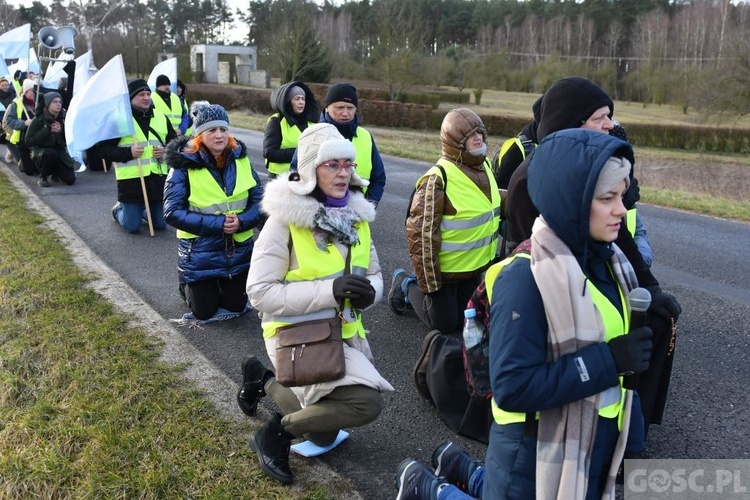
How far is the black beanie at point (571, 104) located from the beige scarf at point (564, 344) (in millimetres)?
1939

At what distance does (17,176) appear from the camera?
517 inches

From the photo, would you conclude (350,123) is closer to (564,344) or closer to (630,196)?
(630,196)

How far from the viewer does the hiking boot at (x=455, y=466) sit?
10.1ft

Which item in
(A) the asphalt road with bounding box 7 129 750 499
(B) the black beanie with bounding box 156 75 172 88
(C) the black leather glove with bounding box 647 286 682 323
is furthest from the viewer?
(B) the black beanie with bounding box 156 75 172 88

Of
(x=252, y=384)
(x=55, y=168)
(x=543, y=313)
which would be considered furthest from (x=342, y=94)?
(x=55, y=168)

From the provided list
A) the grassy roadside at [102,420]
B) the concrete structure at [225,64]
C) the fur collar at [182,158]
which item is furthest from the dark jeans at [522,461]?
the concrete structure at [225,64]

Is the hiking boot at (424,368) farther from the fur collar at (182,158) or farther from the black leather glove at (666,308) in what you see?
the fur collar at (182,158)

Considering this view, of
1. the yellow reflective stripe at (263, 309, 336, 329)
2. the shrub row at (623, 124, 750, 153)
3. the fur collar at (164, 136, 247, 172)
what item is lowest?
the shrub row at (623, 124, 750, 153)

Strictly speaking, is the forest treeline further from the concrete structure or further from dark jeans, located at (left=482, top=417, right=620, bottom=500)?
dark jeans, located at (left=482, top=417, right=620, bottom=500)

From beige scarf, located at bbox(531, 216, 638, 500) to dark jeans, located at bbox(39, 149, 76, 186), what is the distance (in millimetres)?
11764

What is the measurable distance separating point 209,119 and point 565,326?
417 cm

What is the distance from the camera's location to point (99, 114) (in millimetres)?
8266

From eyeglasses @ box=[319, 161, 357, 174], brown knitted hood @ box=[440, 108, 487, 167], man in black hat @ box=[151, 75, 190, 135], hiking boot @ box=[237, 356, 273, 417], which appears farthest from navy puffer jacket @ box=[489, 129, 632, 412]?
man in black hat @ box=[151, 75, 190, 135]

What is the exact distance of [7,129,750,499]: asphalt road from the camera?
3.78m
